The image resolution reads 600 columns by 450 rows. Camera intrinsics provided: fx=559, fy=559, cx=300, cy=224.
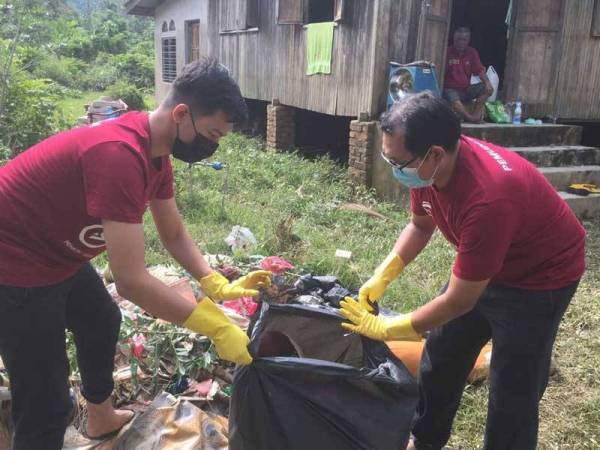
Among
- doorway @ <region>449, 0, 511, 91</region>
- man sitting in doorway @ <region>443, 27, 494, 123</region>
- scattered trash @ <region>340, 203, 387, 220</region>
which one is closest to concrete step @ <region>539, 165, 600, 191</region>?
man sitting in doorway @ <region>443, 27, 494, 123</region>

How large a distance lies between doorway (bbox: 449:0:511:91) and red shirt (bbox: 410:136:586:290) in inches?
312

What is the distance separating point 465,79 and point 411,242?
16.7ft

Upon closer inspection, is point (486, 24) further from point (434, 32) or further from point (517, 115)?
point (434, 32)

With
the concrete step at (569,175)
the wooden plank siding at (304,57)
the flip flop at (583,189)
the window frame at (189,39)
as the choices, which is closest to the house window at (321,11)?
the wooden plank siding at (304,57)

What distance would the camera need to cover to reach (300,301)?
2.87m

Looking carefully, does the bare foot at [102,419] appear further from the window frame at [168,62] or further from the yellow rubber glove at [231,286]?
the window frame at [168,62]

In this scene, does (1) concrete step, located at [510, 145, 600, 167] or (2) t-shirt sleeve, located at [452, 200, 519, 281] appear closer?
(2) t-shirt sleeve, located at [452, 200, 519, 281]

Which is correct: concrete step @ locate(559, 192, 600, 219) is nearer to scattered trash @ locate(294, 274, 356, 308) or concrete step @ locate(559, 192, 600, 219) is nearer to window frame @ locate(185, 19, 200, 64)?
scattered trash @ locate(294, 274, 356, 308)

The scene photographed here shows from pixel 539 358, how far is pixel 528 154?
16.4ft

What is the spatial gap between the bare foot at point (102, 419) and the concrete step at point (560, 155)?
5481 mm

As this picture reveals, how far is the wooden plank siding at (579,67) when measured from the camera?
6.87 meters

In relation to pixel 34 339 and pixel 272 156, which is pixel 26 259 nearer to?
pixel 34 339

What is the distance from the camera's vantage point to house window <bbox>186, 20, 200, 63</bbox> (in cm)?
1213

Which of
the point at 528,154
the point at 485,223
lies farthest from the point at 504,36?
the point at 485,223
